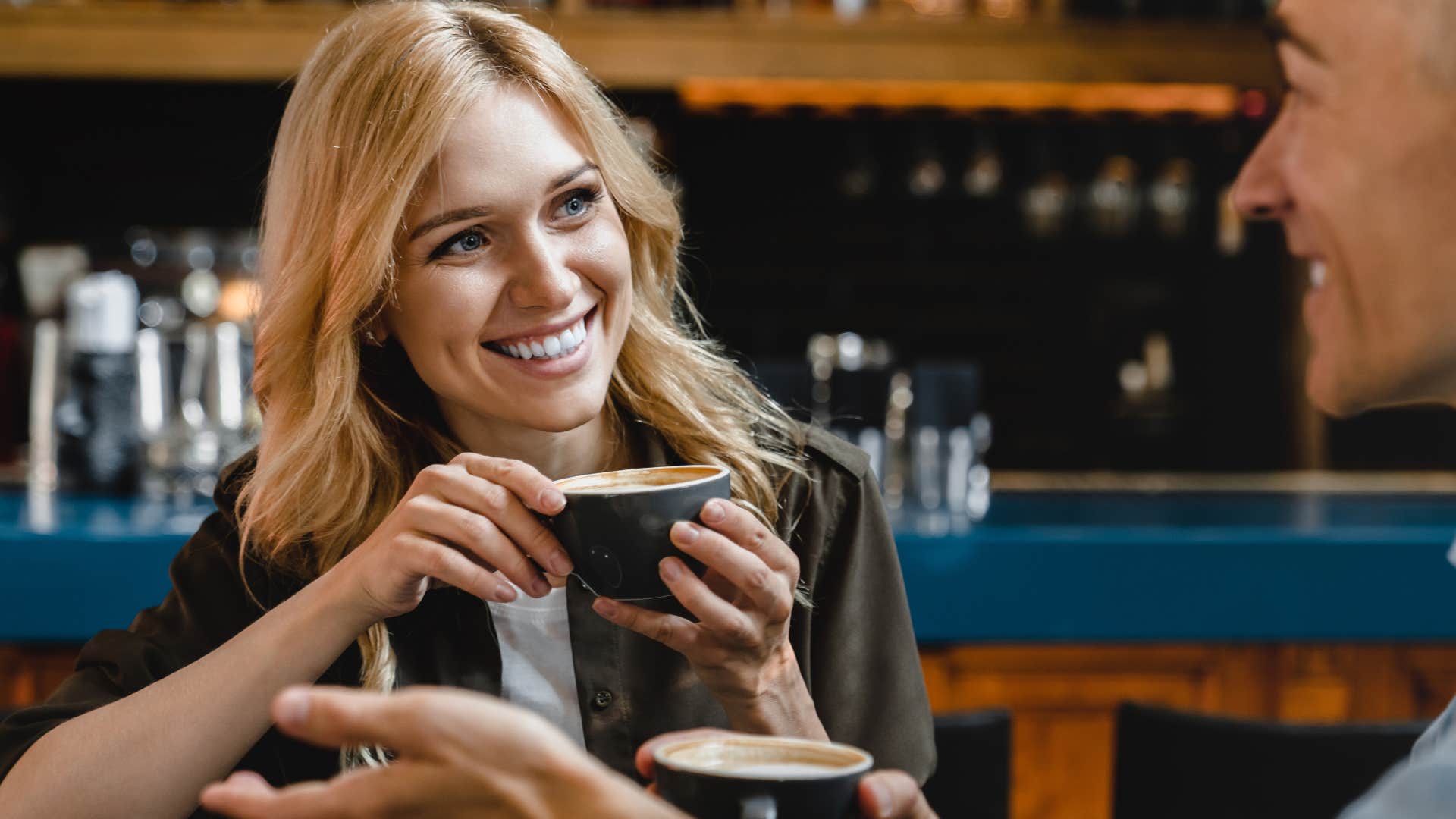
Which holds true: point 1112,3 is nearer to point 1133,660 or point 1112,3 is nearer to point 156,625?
point 1133,660

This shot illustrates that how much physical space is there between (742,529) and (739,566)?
26mm

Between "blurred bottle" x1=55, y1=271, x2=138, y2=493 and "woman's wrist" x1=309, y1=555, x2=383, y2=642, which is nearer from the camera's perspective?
"woman's wrist" x1=309, y1=555, x2=383, y2=642

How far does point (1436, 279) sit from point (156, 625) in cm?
106

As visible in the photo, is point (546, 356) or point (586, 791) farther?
point (546, 356)

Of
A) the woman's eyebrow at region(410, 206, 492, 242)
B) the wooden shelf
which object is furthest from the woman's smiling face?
the wooden shelf

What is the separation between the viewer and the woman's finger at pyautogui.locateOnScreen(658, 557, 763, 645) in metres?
0.89

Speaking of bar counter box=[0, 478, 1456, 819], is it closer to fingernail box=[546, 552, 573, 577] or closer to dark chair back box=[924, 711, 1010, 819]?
dark chair back box=[924, 711, 1010, 819]

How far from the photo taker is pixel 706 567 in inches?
36.1

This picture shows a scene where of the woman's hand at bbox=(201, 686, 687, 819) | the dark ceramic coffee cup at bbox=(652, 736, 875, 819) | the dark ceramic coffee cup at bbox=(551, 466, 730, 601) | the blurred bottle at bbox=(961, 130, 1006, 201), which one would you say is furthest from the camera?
the blurred bottle at bbox=(961, 130, 1006, 201)

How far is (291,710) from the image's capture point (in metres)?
0.59

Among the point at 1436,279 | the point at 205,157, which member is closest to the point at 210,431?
the point at 1436,279

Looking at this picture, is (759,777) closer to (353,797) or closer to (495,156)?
(353,797)

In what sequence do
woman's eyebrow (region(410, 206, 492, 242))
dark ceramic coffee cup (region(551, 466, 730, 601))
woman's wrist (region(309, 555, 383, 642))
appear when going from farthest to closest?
woman's eyebrow (region(410, 206, 492, 242)) → woman's wrist (region(309, 555, 383, 642)) → dark ceramic coffee cup (region(551, 466, 730, 601))

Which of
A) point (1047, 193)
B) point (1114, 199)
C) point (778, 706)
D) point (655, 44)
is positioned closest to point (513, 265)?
point (778, 706)
